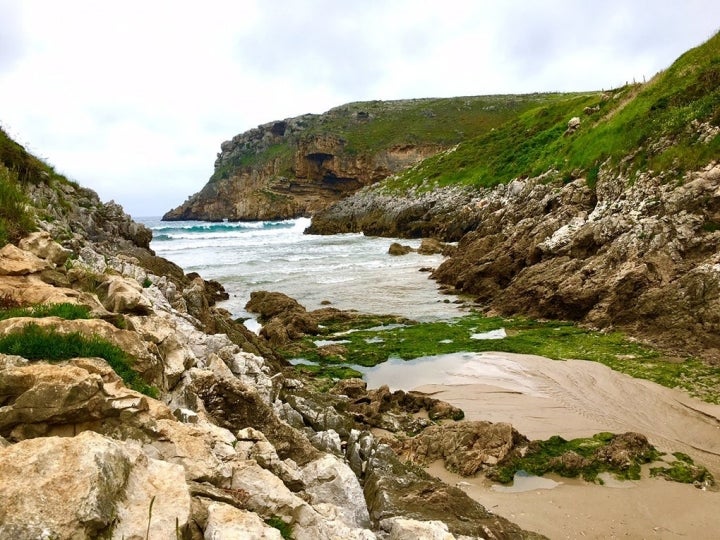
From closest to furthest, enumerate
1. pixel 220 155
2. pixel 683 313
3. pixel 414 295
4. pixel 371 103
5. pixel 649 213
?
pixel 683 313
pixel 649 213
pixel 414 295
pixel 371 103
pixel 220 155

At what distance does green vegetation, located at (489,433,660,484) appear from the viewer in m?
8.09

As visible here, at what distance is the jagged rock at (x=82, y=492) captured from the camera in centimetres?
272

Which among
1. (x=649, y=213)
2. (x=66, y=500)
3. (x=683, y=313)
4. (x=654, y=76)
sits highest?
(x=654, y=76)

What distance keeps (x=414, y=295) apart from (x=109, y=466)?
72.6ft

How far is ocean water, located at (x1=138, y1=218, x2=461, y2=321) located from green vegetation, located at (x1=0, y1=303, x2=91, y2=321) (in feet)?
51.7

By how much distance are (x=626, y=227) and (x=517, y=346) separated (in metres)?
7.64

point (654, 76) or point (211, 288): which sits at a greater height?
point (654, 76)

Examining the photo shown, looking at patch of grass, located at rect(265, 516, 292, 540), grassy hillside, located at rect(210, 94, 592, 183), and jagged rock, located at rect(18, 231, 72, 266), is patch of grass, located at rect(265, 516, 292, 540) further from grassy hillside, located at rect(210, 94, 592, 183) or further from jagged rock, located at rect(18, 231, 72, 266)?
grassy hillside, located at rect(210, 94, 592, 183)

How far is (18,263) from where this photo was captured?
22.5ft

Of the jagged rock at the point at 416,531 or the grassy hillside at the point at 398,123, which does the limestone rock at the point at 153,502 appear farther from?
the grassy hillside at the point at 398,123

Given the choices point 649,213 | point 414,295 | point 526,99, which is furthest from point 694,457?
point 526,99

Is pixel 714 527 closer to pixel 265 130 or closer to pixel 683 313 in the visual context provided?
pixel 683 313

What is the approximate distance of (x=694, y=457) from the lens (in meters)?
8.45

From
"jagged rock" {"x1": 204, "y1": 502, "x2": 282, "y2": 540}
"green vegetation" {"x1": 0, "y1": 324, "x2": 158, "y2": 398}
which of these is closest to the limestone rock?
"jagged rock" {"x1": 204, "y1": 502, "x2": 282, "y2": 540}
